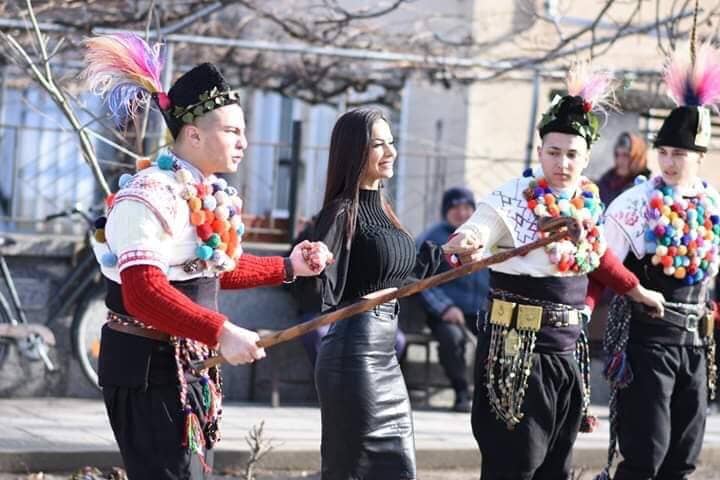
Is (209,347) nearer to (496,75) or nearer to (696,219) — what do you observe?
(696,219)

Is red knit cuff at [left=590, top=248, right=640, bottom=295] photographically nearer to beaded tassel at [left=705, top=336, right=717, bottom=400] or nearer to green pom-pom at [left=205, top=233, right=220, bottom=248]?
beaded tassel at [left=705, top=336, right=717, bottom=400]

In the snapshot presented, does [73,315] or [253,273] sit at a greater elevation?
[253,273]

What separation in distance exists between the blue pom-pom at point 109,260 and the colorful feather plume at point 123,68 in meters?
0.56

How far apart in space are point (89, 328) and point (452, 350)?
2.66 meters

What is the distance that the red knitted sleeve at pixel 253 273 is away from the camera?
5.28m

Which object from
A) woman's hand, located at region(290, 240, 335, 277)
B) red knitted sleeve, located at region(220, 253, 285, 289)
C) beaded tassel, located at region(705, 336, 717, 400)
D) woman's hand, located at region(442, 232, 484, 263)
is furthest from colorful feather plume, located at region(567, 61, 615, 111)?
red knitted sleeve, located at region(220, 253, 285, 289)

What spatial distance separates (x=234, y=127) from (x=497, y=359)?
191 cm

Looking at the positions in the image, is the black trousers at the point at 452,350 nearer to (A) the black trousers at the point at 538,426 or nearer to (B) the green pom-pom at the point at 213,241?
(A) the black trousers at the point at 538,426

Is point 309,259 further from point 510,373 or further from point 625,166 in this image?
point 625,166

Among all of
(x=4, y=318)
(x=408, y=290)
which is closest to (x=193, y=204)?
(x=408, y=290)

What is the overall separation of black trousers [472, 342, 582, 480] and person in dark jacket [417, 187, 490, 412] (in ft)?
14.5

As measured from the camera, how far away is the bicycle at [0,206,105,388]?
32.8 ft

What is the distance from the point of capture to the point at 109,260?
477 centimetres

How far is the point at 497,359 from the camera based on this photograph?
20.6ft
